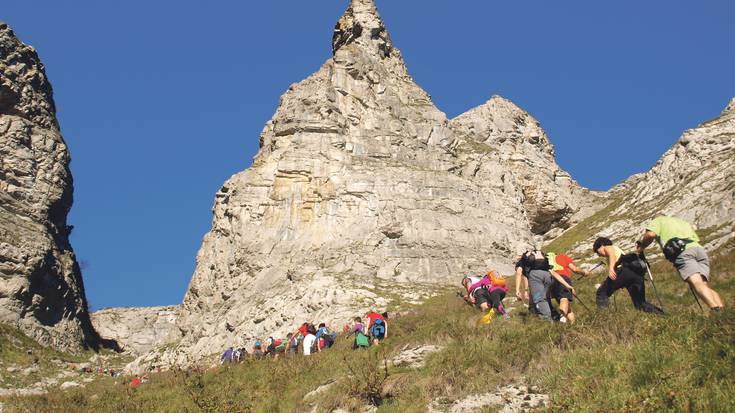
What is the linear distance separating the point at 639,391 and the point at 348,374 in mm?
6330

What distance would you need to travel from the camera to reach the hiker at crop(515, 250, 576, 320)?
13.5 m

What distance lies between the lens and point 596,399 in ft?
27.2

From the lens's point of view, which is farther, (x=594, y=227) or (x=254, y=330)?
(x=594, y=227)

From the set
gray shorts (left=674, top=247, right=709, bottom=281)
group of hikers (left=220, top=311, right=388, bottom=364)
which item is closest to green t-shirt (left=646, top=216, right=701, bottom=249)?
gray shorts (left=674, top=247, right=709, bottom=281)

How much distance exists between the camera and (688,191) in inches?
1827

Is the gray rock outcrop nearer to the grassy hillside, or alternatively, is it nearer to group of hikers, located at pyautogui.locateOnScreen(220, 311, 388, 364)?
group of hikers, located at pyautogui.locateOnScreen(220, 311, 388, 364)

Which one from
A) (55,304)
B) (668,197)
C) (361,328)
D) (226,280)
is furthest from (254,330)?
(668,197)

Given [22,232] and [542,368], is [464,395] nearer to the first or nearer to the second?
[542,368]

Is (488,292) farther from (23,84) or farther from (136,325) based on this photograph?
(136,325)

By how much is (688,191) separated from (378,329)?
35.5 meters

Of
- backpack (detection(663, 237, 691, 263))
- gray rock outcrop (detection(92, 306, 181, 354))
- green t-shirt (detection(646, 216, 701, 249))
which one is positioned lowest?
backpack (detection(663, 237, 691, 263))

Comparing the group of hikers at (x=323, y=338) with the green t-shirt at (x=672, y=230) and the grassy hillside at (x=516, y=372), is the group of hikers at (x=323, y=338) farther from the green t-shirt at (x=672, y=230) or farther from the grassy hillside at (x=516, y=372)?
the green t-shirt at (x=672, y=230)

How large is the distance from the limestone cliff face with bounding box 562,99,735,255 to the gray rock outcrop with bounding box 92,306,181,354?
4192 cm

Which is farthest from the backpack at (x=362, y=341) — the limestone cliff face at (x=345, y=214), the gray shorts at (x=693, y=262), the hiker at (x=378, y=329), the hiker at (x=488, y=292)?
the limestone cliff face at (x=345, y=214)
